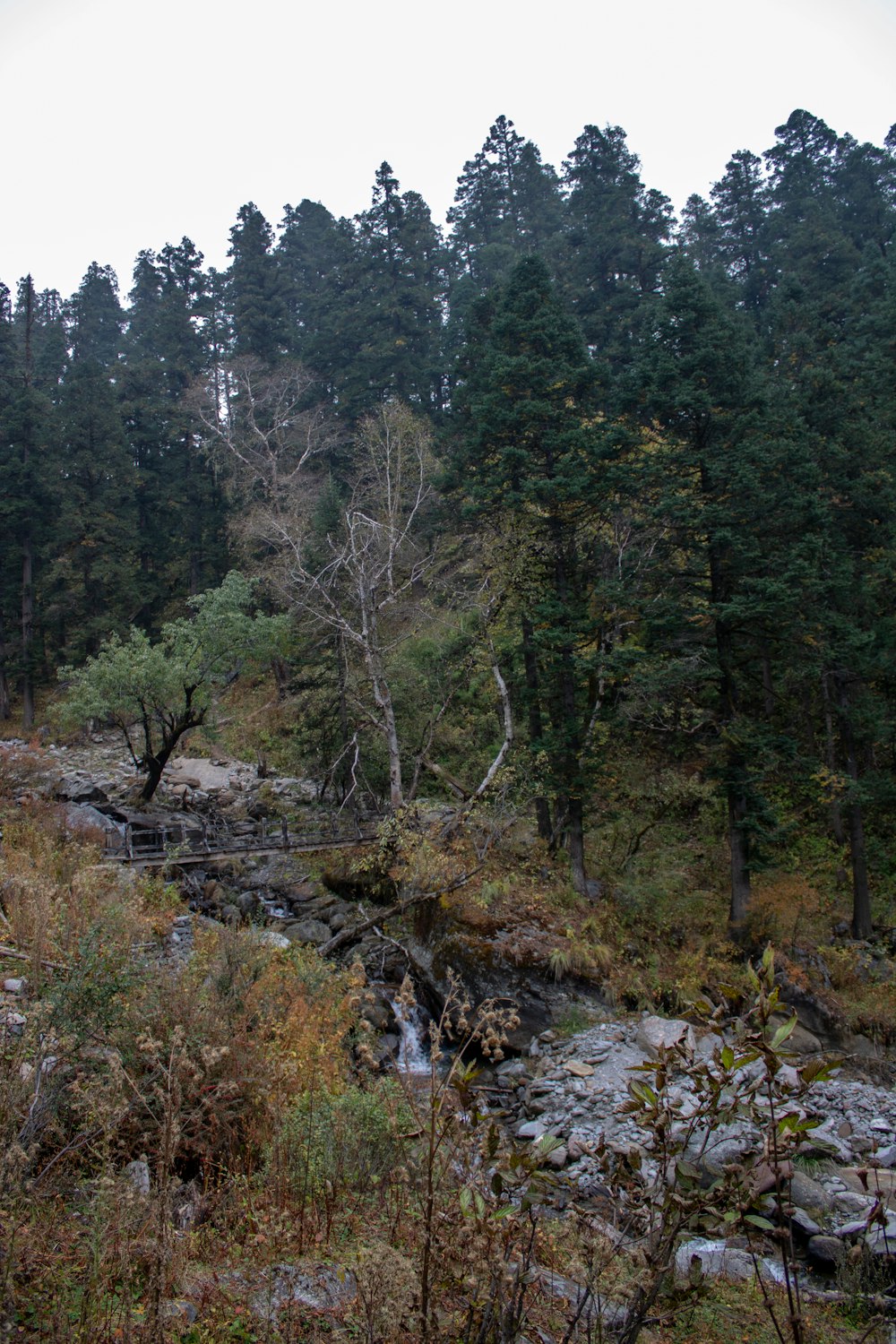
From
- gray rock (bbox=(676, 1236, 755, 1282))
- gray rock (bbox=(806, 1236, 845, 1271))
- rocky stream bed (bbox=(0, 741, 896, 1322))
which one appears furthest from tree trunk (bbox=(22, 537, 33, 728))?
gray rock (bbox=(806, 1236, 845, 1271))

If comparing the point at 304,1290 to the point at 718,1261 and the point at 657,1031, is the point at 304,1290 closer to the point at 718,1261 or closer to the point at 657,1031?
the point at 718,1261

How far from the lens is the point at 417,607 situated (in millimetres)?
21297

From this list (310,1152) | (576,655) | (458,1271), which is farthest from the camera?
(576,655)

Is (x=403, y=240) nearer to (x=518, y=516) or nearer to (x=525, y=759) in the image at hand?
(x=518, y=516)

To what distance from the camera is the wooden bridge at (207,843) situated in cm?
1658

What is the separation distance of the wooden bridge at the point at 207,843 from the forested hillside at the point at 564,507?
1.58 metres

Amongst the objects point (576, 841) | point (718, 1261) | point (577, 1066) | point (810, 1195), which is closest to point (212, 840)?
point (576, 841)

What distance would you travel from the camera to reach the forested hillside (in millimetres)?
14523

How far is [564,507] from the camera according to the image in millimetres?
16344

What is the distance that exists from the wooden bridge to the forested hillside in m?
1.58

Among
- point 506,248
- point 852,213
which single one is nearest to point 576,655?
point 506,248

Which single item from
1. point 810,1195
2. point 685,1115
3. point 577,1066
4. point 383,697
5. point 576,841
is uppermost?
point 383,697

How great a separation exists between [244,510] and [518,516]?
19536 millimetres

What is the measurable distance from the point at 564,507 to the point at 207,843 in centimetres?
1102
